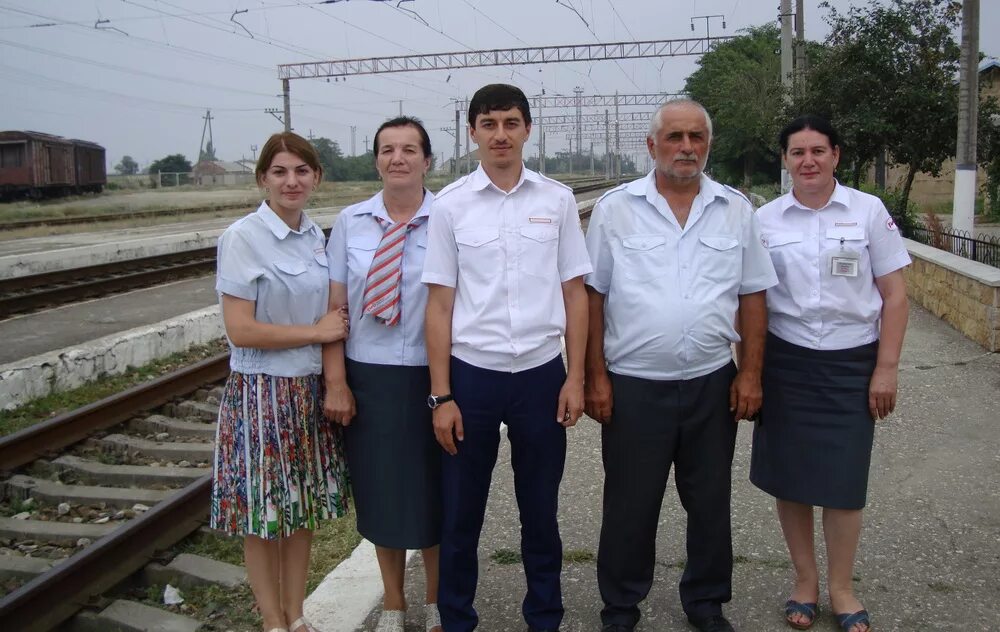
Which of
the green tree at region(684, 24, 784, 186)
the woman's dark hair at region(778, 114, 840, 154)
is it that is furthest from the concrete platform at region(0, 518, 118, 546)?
the green tree at region(684, 24, 784, 186)

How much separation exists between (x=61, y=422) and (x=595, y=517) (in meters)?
3.58

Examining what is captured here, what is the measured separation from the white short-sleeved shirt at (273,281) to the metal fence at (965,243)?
8.28 metres

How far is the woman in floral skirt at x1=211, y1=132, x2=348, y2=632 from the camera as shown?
128 inches

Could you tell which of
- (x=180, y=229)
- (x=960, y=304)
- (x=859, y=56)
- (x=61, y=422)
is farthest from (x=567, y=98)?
(x=61, y=422)

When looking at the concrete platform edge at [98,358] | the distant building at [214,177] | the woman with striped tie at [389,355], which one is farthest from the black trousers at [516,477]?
the distant building at [214,177]

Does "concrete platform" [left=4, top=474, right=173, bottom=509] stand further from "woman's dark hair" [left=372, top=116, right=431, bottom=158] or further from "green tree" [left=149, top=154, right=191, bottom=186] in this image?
"green tree" [left=149, top=154, right=191, bottom=186]

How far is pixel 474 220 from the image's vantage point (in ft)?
10.5

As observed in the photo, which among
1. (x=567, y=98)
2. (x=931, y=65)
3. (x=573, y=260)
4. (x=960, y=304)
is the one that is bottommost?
(x=960, y=304)

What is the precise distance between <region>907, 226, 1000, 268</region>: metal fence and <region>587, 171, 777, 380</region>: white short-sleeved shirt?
733 centimetres

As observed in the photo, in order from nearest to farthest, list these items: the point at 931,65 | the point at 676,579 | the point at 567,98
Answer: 1. the point at 676,579
2. the point at 931,65
3. the point at 567,98

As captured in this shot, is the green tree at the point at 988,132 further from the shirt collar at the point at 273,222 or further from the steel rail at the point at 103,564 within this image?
the shirt collar at the point at 273,222

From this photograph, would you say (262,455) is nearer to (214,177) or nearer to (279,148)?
(279,148)

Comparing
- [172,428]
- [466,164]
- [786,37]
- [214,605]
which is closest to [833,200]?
[214,605]

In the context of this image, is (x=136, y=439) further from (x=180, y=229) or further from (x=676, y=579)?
(x=180, y=229)
